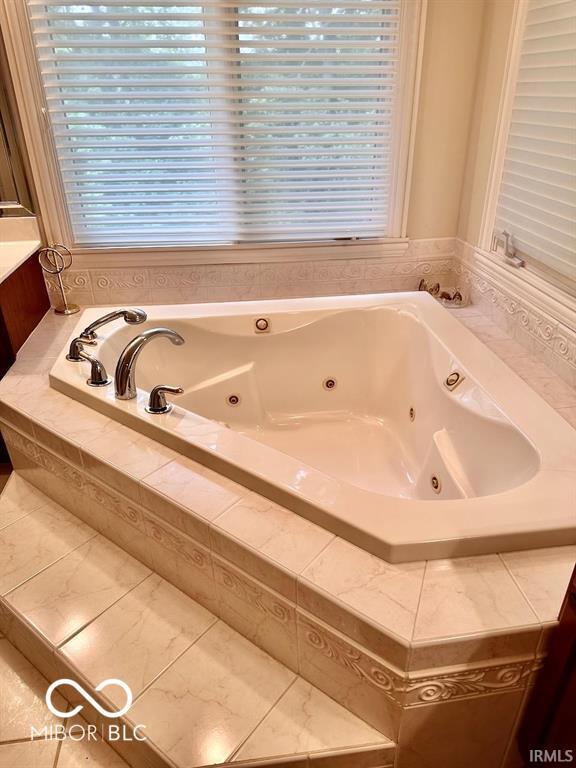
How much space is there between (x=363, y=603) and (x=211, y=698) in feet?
1.48

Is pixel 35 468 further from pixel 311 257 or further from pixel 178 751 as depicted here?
pixel 311 257

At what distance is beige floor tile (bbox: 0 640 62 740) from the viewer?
1.32 metres

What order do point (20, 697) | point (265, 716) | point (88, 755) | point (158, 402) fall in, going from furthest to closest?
point (158, 402), point (20, 697), point (88, 755), point (265, 716)

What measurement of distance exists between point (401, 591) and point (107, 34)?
2245 millimetres

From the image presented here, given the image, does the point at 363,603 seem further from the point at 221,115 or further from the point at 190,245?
the point at 221,115

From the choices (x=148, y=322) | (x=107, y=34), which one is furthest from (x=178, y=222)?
(x=107, y=34)

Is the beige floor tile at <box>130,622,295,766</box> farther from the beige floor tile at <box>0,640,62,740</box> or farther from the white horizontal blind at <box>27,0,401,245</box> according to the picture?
the white horizontal blind at <box>27,0,401,245</box>

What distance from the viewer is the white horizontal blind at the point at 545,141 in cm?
175

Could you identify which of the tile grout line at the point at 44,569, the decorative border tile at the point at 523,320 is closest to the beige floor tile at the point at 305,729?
the tile grout line at the point at 44,569

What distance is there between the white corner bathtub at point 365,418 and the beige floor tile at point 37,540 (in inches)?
15.0

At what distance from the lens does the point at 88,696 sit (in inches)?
50.4

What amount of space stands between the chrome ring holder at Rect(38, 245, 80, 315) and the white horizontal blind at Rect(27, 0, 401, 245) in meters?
0.13

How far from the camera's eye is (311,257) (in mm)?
2586

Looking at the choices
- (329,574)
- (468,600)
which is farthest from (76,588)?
(468,600)
